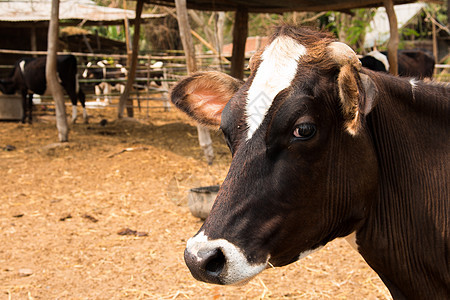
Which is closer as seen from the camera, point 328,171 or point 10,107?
point 328,171

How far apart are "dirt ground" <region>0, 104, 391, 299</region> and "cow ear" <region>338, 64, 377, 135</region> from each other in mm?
Answer: 2163

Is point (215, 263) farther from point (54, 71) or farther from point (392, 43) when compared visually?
point (54, 71)

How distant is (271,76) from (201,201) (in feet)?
11.0

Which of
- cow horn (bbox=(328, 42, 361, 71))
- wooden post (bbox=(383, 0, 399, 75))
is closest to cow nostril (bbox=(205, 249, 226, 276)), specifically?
cow horn (bbox=(328, 42, 361, 71))

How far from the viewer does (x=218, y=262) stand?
58.7 inches

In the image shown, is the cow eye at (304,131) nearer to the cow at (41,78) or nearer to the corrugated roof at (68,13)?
the cow at (41,78)

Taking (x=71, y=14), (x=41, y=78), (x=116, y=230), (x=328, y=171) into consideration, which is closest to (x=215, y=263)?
(x=328, y=171)

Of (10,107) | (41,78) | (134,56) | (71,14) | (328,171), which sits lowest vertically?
(10,107)

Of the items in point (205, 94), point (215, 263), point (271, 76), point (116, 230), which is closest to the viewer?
point (215, 263)

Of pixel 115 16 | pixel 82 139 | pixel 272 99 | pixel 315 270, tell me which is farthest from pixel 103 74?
pixel 272 99

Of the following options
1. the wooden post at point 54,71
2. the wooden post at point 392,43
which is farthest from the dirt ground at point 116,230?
the wooden post at point 392,43

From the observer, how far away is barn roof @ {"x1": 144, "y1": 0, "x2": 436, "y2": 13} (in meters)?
7.54

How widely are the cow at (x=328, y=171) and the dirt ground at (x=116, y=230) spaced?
175cm

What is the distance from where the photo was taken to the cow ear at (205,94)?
2.16m
